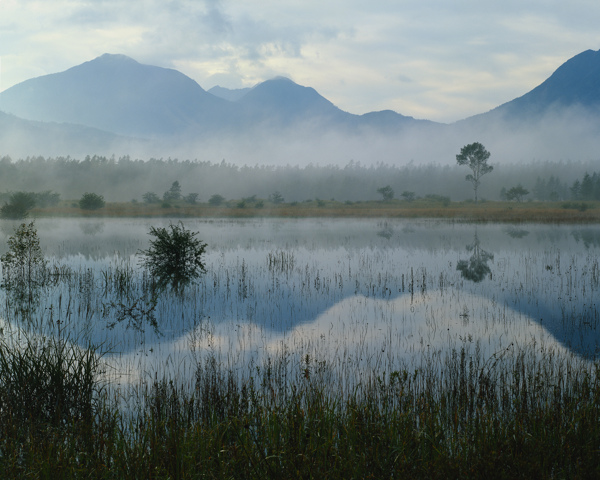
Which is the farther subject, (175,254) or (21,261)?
(175,254)

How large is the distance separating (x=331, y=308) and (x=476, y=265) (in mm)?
13014

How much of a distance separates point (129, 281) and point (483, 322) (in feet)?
46.6

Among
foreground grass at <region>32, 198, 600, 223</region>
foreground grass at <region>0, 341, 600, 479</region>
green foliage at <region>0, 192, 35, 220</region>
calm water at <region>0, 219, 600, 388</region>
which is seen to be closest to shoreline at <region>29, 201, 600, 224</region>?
foreground grass at <region>32, 198, 600, 223</region>

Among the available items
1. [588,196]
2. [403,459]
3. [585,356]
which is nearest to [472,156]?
[588,196]

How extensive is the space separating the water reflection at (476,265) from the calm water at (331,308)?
0.10m

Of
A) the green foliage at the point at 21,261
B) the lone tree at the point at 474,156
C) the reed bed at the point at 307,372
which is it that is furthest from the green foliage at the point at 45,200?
the lone tree at the point at 474,156

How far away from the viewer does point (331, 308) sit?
16.7m

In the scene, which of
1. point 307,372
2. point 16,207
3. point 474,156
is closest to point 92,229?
point 16,207

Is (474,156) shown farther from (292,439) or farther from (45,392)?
(292,439)

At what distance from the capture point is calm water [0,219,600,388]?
1187cm

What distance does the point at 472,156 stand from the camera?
362ft

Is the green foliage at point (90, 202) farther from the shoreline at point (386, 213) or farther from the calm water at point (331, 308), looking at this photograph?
the calm water at point (331, 308)

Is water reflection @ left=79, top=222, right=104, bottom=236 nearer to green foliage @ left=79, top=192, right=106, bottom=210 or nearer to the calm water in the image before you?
the calm water

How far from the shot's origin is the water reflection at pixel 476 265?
23.2 m
